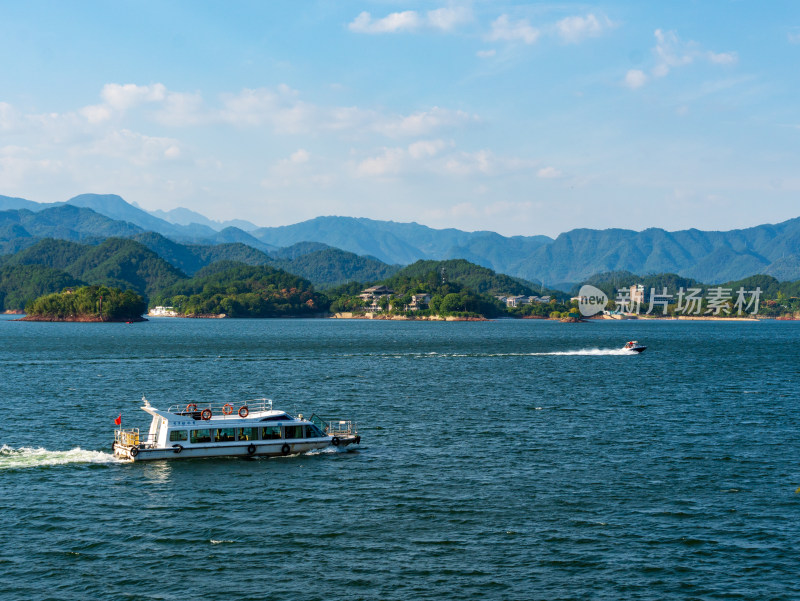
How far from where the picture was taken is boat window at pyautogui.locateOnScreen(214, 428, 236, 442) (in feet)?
193

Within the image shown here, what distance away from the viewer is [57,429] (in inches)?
2778

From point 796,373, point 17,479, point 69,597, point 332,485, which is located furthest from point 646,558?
point 796,373

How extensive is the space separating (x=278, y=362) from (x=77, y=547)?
110 metres

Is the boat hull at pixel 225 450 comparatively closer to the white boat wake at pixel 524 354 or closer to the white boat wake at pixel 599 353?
the white boat wake at pixel 524 354

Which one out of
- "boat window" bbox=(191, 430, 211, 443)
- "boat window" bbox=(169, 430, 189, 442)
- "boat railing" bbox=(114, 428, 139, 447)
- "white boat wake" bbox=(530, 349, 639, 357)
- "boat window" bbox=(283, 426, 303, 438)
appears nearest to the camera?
"boat window" bbox=(169, 430, 189, 442)

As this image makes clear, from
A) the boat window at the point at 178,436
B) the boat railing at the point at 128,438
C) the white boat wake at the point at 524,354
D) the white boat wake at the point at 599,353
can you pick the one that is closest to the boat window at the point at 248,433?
the boat window at the point at 178,436

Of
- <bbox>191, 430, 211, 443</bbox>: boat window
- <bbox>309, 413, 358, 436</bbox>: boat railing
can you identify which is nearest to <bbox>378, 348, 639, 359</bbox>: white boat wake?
<bbox>309, 413, 358, 436</bbox>: boat railing

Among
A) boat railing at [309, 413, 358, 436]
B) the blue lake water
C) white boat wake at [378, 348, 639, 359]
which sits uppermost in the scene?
white boat wake at [378, 348, 639, 359]

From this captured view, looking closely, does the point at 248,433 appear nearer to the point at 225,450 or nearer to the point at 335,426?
the point at 225,450

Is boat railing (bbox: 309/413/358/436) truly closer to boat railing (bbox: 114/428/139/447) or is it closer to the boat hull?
the boat hull

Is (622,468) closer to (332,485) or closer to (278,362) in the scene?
(332,485)

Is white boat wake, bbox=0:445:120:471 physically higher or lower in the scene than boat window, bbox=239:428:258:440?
lower

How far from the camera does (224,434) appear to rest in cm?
5919

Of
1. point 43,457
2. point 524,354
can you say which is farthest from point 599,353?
point 43,457
